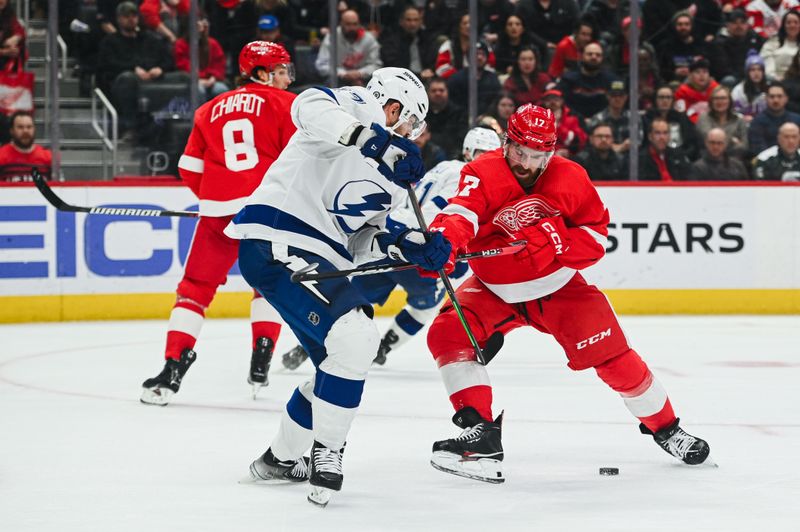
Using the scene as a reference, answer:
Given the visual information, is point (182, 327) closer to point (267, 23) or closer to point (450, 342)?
point (450, 342)

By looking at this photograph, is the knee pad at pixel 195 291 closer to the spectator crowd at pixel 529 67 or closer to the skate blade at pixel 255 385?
the skate blade at pixel 255 385

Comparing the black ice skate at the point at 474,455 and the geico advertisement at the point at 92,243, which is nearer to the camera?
the black ice skate at the point at 474,455

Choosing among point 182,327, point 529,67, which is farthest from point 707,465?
point 529,67

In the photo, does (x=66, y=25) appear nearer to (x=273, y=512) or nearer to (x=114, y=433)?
(x=114, y=433)

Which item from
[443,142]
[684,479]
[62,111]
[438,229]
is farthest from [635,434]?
[62,111]

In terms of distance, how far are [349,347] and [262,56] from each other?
2.23 meters

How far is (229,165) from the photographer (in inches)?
202

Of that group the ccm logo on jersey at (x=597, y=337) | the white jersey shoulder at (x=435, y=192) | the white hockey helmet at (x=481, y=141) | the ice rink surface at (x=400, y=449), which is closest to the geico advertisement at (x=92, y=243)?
the ice rink surface at (x=400, y=449)

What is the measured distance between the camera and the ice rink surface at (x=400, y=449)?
3166 millimetres

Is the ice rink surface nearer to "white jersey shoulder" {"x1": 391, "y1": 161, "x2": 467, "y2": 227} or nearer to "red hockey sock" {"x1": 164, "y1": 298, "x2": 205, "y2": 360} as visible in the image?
"red hockey sock" {"x1": 164, "y1": 298, "x2": 205, "y2": 360}

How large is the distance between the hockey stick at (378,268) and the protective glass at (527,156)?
227mm

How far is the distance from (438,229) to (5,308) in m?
4.98

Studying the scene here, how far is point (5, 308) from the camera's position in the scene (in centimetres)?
782

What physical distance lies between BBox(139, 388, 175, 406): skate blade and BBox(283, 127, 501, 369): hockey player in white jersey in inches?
32.4
